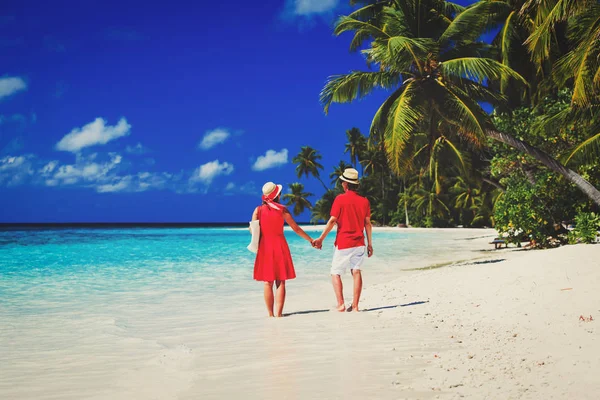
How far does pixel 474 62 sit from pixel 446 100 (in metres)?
1.39

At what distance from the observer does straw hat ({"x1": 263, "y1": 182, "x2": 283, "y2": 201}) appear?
645 cm

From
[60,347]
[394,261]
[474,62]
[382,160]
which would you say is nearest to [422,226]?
[382,160]

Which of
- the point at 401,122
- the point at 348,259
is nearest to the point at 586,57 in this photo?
the point at 401,122

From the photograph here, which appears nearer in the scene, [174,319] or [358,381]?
[358,381]

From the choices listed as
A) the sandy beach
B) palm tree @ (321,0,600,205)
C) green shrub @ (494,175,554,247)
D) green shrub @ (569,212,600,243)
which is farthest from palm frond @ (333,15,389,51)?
the sandy beach

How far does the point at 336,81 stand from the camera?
14867mm

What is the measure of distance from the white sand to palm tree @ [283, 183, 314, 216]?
63.0 metres

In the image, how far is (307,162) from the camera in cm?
7012

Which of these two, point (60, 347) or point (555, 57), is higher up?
point (555, 57)

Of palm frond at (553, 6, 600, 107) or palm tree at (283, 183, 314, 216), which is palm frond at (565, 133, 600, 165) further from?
palm tree at (283, 183, 314, 216)

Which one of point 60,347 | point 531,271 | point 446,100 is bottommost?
point 60,347

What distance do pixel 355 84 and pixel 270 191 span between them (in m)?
9.22

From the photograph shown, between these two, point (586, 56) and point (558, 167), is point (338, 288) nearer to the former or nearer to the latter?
point (586, 56)

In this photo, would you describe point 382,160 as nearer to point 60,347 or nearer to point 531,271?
point 531,271
